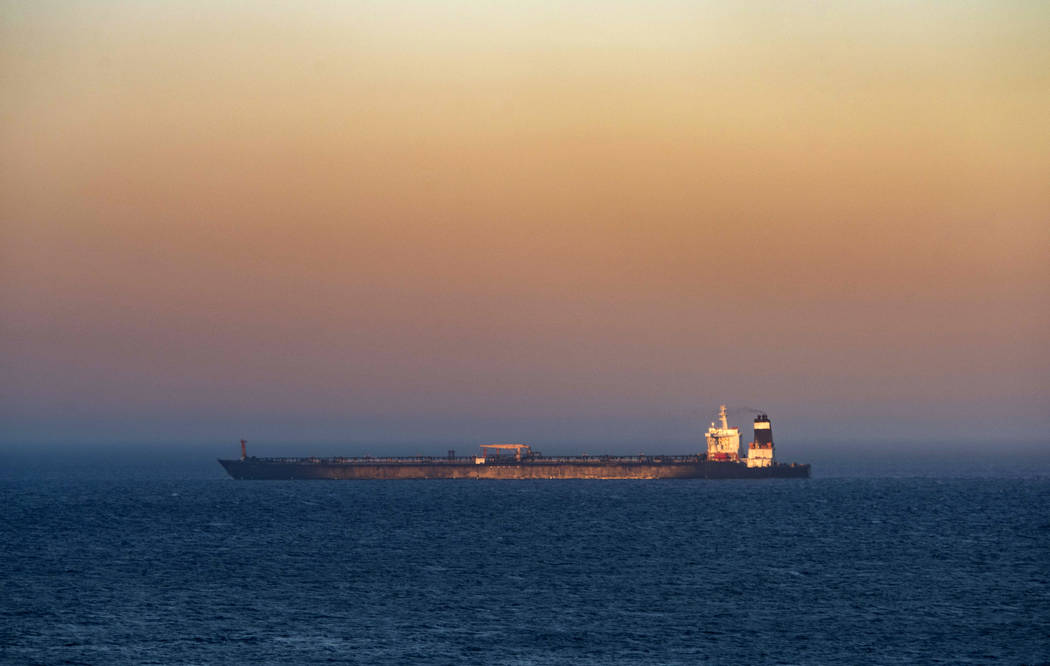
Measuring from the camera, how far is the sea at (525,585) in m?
60.2

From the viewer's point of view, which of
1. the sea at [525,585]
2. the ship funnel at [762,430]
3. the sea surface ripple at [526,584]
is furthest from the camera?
the ship funnel at [762,430]

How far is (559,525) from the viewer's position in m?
120

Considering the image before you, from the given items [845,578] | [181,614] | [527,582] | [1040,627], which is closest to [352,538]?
[527,582]

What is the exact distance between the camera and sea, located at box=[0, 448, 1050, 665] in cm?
6022

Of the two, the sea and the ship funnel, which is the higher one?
the ship funnel

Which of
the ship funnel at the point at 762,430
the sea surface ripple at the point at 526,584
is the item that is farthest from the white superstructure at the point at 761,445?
the sea surface ripple at the point at 526,584

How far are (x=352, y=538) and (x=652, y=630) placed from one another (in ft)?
161

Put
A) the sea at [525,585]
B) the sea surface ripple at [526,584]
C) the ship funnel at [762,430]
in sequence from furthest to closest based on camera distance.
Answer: the ship funnel at [762,430], the sea surface ripple at [526,584], the sea at [525,585]

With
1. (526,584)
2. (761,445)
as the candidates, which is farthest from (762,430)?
(526,584)

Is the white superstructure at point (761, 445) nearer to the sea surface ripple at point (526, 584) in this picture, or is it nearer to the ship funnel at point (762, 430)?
the ship funnel at point (762, 430)

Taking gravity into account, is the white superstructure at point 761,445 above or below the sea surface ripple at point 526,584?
above

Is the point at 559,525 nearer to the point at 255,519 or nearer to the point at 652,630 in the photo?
the point at 255,519

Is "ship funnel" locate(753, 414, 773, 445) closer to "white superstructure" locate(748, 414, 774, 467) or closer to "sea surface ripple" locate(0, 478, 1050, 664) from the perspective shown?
"white superstructure" locate(748, 414, 774, 467)

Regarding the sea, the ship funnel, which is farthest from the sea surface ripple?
the ship funnel
